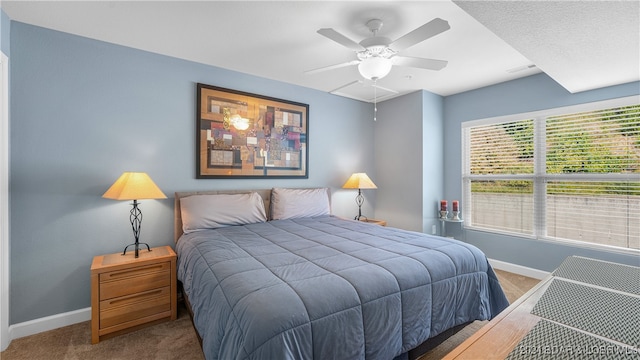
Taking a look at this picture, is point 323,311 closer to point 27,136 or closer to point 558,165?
point 27,136

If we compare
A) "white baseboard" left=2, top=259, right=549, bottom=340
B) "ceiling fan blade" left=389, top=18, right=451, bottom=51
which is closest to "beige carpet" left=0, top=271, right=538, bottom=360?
"white baseboard" left=2, top=259, right=549, bottom=340

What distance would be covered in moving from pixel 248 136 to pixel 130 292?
1978mm

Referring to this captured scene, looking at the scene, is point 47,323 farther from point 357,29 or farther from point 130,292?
point 357,29

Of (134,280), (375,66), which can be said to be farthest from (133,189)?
(375,66)

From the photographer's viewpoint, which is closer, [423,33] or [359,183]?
[423,33]

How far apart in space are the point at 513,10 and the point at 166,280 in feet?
10.5

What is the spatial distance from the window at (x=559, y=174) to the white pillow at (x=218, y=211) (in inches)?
123

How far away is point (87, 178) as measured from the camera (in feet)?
8.25

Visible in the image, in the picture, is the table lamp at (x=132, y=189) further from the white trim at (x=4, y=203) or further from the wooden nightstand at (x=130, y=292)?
the white trim at (x=4, y=203)

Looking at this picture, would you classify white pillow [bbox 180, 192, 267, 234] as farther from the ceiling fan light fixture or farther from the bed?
the ceiling fan light fixture

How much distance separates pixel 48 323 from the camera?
2.33 meters

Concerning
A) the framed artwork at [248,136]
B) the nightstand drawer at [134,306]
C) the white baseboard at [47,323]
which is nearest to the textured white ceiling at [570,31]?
the framed artwork at [248,136]

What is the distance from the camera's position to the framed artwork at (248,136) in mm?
3135

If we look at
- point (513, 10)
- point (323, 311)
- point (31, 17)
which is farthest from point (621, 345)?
point (31, 17)
